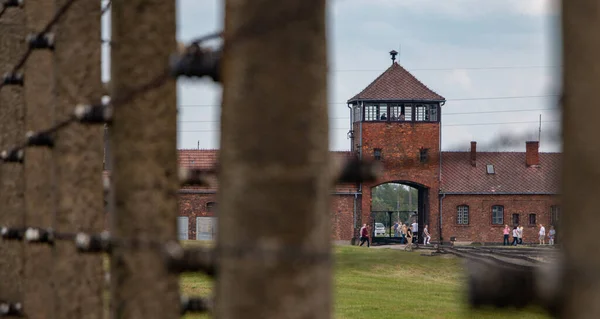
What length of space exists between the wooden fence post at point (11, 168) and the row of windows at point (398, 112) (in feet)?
204

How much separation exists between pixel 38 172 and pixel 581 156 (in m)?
4.91

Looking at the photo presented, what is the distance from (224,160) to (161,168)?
69.9 inches

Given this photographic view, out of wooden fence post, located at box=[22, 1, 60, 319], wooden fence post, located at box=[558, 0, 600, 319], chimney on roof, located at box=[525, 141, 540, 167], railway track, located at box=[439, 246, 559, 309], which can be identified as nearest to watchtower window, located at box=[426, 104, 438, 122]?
chimney on roof, located at box=[525, 141, 540, 167]

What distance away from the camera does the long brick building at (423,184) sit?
226ft

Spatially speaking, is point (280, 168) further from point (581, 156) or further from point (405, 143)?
point (405, 143)

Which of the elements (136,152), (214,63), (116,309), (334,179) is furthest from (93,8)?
(334,179)

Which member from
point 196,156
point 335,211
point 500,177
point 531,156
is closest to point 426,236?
point 335,211

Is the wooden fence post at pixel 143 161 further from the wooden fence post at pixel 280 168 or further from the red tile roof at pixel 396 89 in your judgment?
the red tile roof at pixel 396 89

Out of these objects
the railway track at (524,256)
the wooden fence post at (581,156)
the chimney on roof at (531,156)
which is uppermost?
the chimney on roof at (531,156)

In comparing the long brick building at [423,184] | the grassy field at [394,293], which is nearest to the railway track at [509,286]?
the grassy field at [394,293]

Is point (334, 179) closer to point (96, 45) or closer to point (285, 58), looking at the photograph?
point (285, 58)

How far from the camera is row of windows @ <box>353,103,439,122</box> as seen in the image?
230 feet

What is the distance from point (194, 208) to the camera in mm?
68688

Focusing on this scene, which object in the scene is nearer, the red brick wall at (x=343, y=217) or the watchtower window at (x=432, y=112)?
the red brick wall at (x=343, y=217)
